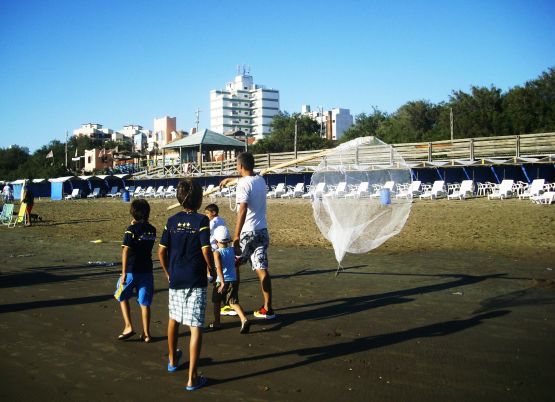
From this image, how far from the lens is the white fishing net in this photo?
315 inches

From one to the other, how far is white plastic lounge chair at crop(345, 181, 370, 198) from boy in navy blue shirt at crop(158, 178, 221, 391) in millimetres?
4366

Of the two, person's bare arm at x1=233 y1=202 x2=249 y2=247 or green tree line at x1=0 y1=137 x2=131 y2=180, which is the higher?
green tree line at x1=0 y1=137 x2=131 y2=180

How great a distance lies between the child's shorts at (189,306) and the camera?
13.4 feet

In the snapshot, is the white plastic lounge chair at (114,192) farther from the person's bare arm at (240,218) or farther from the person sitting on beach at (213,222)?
the person's bare arm at (240,218)

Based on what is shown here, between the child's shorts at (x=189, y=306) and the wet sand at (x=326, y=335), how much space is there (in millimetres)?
518

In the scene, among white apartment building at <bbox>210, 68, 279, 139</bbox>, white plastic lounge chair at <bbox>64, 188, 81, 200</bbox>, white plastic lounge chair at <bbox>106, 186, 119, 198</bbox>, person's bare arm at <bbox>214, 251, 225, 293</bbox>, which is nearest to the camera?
person's bare arm at <bbox>214, 251, 225, 293</bbox>

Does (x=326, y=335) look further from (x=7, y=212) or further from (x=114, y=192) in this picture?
(x=114, y=192)

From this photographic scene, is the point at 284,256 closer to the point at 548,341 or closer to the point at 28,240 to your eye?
the point at 548,341

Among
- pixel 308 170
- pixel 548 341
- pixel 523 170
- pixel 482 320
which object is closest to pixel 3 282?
pixel 482 320

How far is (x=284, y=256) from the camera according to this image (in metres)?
11.1

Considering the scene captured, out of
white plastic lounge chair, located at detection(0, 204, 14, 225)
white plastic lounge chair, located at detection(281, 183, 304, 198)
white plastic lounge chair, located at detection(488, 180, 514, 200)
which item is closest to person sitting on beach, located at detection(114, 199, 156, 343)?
white plastic lounge chair, located at detection(0, 204, 14, 225)

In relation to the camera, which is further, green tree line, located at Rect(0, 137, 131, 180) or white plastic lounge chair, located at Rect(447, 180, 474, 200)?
green tree line, located at Rect(0, 137, 131, 180)

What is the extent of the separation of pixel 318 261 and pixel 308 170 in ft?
91.5

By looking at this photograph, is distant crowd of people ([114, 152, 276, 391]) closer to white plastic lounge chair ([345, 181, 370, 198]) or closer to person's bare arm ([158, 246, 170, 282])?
person's bare arm ([158, 246, 170, 282])
